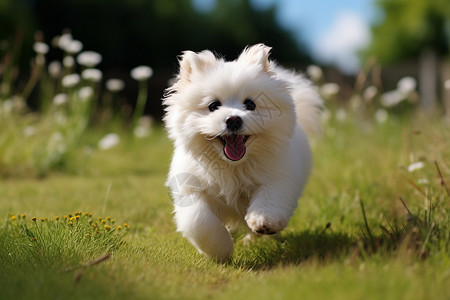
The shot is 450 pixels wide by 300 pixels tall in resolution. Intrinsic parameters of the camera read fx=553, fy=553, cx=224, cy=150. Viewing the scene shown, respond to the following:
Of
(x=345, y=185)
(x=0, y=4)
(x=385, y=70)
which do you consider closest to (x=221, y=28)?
(x=385, y=70)

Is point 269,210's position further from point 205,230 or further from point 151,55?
point 151,55

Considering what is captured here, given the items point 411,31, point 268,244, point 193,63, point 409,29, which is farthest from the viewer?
point 409,29

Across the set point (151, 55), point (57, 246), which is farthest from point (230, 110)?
point (151, 55)

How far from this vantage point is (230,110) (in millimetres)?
3199

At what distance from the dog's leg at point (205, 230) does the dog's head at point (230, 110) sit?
346 millimetres

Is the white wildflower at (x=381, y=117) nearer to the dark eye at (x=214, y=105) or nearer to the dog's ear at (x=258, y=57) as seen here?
the dog's ear at (x=258, y=57)

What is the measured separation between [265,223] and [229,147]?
0.50 metres

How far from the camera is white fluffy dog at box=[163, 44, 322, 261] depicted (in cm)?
326

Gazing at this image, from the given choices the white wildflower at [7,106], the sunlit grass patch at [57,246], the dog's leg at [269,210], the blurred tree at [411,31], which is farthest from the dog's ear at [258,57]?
the blurred tree at [411,31]

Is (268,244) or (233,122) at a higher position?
(233,122)

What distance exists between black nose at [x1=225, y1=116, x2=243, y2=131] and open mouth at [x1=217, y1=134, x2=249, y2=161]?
136mm

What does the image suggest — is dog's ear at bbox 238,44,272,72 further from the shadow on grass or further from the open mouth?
the shadow on grass

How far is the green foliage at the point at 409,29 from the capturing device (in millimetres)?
28303

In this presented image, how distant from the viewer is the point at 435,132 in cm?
516
